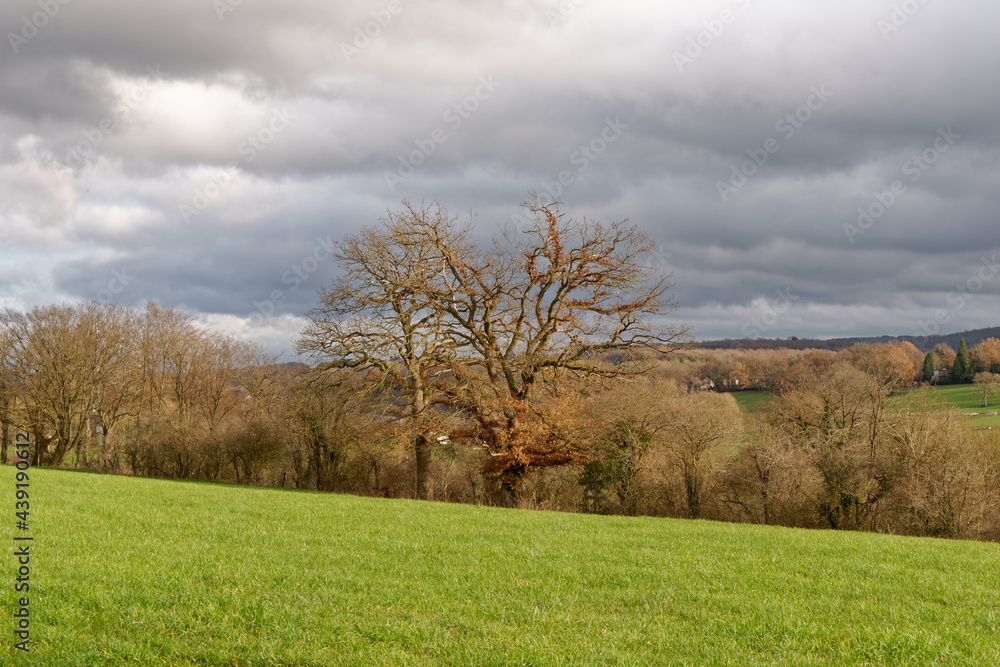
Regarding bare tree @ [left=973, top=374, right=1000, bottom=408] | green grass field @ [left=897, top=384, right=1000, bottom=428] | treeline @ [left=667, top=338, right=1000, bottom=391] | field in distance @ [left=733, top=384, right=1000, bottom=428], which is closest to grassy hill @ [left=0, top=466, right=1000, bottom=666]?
field in distance @ [left=733, top=384, right=1000, bottom=428]

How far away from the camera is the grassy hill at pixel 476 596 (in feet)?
24.4

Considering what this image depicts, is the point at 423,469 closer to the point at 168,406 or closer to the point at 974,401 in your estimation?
the point at 168,406

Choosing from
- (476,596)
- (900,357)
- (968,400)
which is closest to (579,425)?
(476,596)

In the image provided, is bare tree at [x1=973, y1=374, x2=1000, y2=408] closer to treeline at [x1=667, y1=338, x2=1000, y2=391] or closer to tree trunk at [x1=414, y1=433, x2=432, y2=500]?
treeline at [x1=667, y1=338, x2=1000, y2=391]

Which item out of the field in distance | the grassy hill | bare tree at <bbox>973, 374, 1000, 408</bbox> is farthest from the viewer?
bare tree at <bbox>973, 374, 1000, 408</bbox>

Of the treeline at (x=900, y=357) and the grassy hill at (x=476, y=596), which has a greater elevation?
the treeline at (x=900, y=357)

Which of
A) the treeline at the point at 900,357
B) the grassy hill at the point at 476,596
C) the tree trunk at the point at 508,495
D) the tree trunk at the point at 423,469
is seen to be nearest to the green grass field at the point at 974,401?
the treeline at the point at 900,357

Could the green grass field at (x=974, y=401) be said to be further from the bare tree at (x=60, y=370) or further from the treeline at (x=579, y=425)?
the bare tree at (x=60, y=370)

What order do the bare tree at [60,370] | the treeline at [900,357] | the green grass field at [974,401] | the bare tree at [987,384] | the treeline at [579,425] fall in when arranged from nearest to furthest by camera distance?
the treeline at [579,425], the bare tree at [60,370], the green grass field at [974,401], the bare tree at [987,384], the treeline at [900,357]

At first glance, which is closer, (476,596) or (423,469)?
(476,596)

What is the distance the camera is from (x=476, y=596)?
9.54m

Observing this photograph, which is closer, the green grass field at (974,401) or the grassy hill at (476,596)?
the grassy hill at (476,596)

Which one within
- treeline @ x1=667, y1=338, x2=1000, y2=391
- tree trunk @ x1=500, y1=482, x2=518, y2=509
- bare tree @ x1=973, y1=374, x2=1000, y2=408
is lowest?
tree trunk @ x1=500, y1=482, x2=518, y2=509

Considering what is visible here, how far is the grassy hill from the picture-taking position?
293 inches
